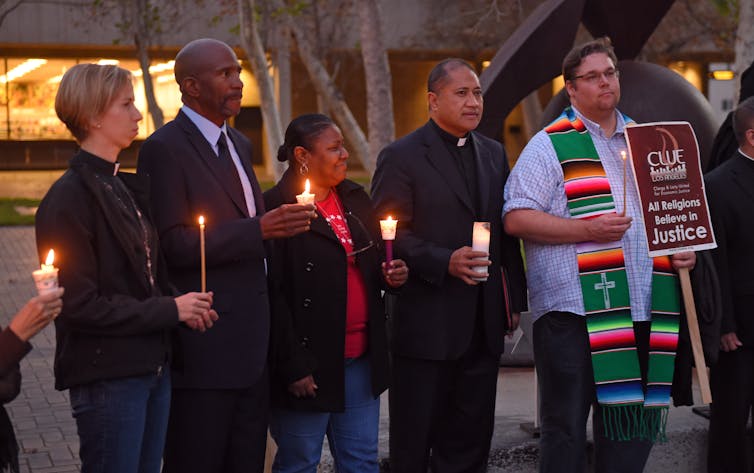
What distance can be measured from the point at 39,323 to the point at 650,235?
2568 mm

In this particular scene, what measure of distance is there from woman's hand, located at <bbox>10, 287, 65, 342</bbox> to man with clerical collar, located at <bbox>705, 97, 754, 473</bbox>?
3.16 m

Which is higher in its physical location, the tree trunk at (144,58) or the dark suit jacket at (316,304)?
the tree trunk at (144,58)

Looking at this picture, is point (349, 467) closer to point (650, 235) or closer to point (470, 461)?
point (470, 461)

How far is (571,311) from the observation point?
4.55 m

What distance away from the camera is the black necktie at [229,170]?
158 inches

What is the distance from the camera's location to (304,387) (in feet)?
13.8

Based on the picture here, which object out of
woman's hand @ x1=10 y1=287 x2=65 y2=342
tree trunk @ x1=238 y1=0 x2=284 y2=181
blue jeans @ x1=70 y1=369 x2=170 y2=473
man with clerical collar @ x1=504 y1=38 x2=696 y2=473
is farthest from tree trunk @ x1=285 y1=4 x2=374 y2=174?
woman's hand @ x1=10 y1=287 x2=65 y2=342

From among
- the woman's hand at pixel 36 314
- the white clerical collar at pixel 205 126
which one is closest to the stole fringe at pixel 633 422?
the white clerical collar at pixel 205 126

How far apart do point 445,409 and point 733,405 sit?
140 centimetres

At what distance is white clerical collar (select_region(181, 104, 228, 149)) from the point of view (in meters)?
4.03

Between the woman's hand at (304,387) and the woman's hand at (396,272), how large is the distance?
20.3 inches

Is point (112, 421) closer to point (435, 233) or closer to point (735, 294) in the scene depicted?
point (435, 233)

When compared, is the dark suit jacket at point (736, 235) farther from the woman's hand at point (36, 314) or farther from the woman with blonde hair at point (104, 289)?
the woman's hand at point (36, 314)

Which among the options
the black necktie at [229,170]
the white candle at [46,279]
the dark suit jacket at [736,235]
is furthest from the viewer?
the dark suit jacket at [736,235]
